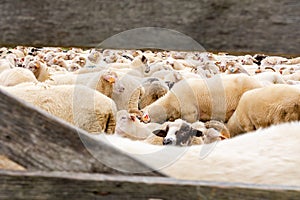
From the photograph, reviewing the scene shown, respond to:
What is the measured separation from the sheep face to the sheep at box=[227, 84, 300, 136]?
181 centimetres

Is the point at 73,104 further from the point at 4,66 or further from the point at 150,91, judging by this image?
Result: the point at 4,66

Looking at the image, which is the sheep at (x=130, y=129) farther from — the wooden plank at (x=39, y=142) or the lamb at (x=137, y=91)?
the wooden plank at (x=39, y=142)

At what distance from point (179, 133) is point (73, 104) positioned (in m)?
1.62

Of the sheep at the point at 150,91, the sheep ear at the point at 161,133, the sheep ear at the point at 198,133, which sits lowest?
the sheep at the point at 150,91

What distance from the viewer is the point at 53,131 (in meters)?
1.53

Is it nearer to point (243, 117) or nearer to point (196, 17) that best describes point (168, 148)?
point (196, 17)

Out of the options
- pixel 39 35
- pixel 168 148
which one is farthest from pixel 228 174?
pixel 39 35

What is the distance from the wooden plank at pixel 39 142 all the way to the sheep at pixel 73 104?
509 cm

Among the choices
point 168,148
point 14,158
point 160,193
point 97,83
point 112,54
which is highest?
point 14,158

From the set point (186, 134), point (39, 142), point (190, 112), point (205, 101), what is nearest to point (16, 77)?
point (190, 112)

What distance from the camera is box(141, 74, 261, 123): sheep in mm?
9148

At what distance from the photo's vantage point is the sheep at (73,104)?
21.8 feet

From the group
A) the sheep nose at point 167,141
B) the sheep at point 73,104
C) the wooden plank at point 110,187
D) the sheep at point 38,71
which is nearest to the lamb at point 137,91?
the sheep at point 73,104

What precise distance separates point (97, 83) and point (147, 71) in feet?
12.2
